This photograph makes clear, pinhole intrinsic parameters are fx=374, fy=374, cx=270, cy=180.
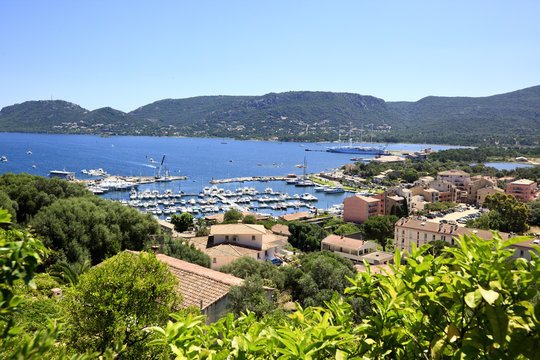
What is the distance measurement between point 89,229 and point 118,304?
9.85 meters

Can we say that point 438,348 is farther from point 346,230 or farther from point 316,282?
point 346,230

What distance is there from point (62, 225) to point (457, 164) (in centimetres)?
7849

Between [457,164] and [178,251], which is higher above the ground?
[178,251]

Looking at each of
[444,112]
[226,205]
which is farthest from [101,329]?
[444,112]

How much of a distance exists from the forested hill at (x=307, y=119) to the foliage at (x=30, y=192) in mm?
129373

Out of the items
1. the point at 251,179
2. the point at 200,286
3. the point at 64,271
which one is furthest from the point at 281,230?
the point at 251,179

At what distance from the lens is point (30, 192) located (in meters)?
15.5

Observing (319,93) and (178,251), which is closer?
(178,251)

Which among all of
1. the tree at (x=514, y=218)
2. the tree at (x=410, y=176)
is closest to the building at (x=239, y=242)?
the tree at (x=514, y=218)

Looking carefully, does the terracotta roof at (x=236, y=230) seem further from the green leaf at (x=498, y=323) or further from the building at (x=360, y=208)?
the green leaf at (x=498, y=323)

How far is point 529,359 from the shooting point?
47.4 inches

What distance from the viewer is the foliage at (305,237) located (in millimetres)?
24219

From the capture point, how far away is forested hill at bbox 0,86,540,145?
14362 centimetres

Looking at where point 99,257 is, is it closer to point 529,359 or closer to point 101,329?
point 101,329
